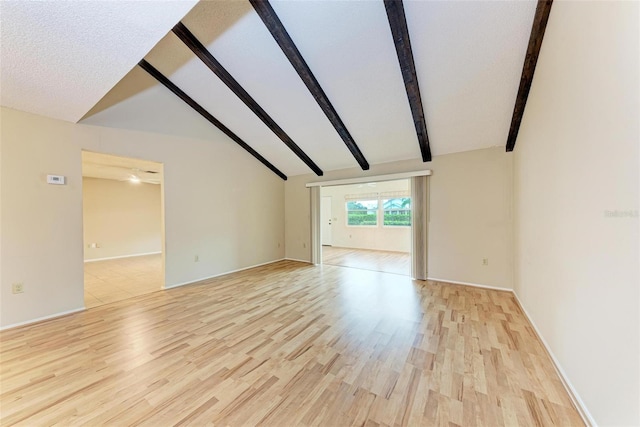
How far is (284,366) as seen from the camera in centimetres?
186

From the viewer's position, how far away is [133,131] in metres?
3.44

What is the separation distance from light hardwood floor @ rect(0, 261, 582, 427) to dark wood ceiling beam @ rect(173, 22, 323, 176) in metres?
3.02

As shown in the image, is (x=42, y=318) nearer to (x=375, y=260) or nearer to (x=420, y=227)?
(x=420, y=227)

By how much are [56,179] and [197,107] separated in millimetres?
2149

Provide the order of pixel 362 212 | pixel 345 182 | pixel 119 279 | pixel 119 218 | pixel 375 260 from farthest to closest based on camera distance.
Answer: pixel 362 212 < pixel 119 218 < pixel 375 260 < pixel 345 182 < pixel 119 279

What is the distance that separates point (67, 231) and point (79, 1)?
282cm

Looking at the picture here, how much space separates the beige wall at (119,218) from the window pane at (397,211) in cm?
721

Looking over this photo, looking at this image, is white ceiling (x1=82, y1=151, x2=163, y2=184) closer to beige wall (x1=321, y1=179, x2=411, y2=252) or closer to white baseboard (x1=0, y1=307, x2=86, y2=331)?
white baseboard (x1=0, y1=307, x2=86, y2=331)

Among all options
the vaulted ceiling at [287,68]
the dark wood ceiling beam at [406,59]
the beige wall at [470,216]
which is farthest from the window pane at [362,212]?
the dark wood ceiling beam at [406,59]

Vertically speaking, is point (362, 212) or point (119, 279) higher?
point (362, 212)

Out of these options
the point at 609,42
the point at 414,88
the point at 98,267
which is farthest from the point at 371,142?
the point at 98,267

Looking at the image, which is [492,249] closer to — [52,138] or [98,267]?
[52,138]

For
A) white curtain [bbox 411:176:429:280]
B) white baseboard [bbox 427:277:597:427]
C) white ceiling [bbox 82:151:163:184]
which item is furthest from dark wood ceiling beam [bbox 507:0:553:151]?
white ceiling [bbox 82:151:163:184]

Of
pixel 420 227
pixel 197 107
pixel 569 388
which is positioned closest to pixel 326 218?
pixel 420 227
